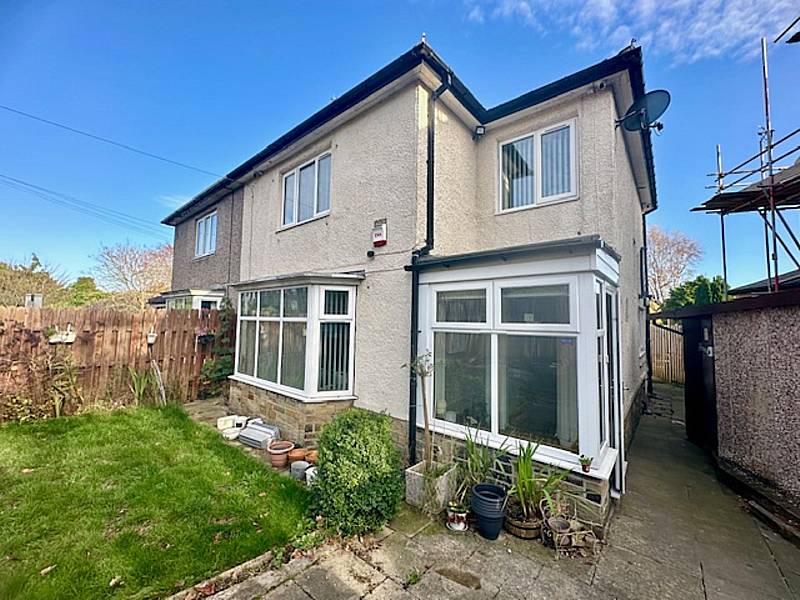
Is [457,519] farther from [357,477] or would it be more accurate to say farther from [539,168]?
[539,168]

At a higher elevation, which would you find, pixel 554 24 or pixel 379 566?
pixel 554 24

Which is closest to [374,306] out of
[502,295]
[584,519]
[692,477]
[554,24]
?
[502,295]

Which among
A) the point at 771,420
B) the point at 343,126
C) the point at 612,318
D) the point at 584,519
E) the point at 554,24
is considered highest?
the point at 554,24

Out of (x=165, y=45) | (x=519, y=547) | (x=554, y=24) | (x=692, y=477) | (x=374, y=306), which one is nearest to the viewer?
(x=519, y=547)

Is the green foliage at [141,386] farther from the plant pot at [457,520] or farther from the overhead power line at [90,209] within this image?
the overhead power line at [90,209]

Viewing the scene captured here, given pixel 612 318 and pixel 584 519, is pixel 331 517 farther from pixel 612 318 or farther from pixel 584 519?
pixel 612 318

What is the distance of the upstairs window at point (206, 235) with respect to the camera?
14445mm

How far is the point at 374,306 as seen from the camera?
7.16 metres

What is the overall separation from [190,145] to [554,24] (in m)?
16.5

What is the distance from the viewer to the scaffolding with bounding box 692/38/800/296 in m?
6.81

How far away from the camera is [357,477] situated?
13.9 feet

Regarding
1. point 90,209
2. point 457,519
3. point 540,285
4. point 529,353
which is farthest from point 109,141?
point 457,519

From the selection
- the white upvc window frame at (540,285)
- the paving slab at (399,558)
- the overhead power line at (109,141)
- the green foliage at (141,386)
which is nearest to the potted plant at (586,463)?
the white upvc window frame at (540,285)

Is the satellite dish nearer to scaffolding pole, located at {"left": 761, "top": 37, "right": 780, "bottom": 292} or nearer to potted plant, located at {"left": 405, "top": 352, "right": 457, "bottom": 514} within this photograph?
scaffolding pole, located at {"left": 761, "top": 37, "right": 780, "bottom": 292}
